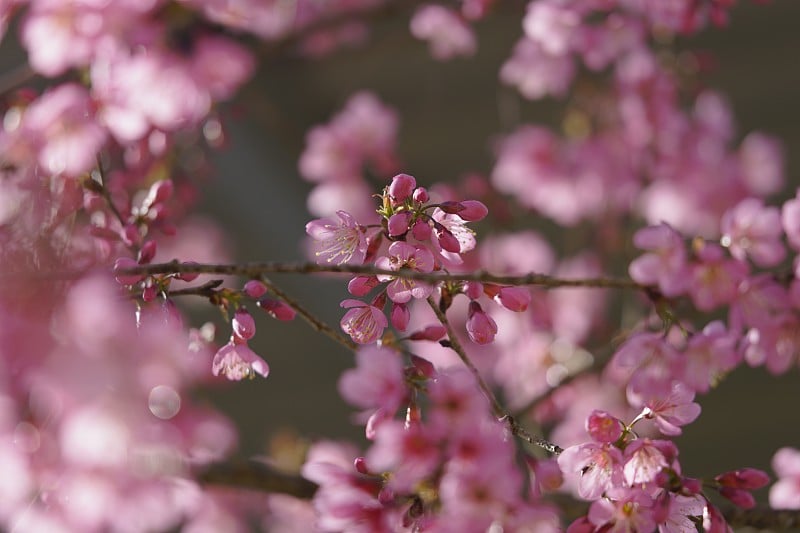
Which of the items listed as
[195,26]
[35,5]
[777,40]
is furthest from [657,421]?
[777,40]

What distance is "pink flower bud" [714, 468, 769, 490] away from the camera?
81 cm

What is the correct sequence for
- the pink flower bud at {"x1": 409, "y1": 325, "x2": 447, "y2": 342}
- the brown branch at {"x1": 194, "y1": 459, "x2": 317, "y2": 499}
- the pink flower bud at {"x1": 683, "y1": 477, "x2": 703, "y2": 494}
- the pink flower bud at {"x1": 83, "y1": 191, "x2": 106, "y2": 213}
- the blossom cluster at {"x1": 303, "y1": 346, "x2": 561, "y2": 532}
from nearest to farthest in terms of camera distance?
1. the blossom cluster at {"x1": 303, "y1": 346, "x2": 561, "y2": 532}
2. the pink flower bud at {"x1": 683, "y1": 477, "x2": 703, "y2": 494}
3. the pink flower bud at {"x1": 409, "y1": 325, "x2": 447, "y2": 342}
4. the pink flower bud at {"x1": 83, "y1": 191, "x2": 106, "y2": 213}
5. the brown branch at {"x1": 194, "y1": 459, "x2": 317, "y2": 499}

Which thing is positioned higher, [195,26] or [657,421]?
[657,421]

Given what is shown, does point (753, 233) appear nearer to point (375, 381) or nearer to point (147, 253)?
point (375, 381)

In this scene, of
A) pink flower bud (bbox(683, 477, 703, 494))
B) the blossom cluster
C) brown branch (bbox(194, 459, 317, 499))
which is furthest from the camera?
brown branch (bbox(194, 459, 317, 499))

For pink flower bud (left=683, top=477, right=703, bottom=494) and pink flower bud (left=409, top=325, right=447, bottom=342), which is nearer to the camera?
pink flower bud (left=683, top=477, right=703, bottom=494)

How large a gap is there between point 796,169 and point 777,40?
0.36m

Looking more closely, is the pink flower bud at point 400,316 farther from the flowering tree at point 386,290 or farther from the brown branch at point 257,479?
the brown branch at point 257,479

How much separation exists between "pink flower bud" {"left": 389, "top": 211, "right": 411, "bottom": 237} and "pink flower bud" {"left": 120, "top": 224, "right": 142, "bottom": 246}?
30 centimetres

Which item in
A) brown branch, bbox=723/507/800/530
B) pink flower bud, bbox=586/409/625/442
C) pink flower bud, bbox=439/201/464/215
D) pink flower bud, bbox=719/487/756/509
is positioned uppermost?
pink flower bud, bbox=439/201/464/215

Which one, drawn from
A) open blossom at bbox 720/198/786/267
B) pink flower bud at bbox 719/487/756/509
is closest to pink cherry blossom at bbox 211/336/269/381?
pink flower bud at bbox 719/487/756/509

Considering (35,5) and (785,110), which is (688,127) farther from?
(35,5)

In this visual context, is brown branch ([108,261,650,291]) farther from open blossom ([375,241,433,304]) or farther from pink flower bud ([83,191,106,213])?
pink flower bud ([83,191,106,213])

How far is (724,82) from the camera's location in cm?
257
